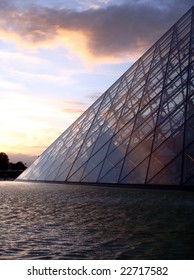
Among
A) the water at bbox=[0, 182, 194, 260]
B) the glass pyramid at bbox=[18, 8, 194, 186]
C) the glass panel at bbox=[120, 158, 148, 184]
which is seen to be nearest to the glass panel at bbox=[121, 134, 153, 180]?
the glass pyramid at bbox=[18, 8, 194, 186]

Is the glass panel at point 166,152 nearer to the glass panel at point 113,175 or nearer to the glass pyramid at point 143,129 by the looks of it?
the glass pyramid at point 143,129

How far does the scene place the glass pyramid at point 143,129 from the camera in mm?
20422

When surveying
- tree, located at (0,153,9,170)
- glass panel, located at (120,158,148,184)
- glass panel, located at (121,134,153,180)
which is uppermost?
tree, located at (0,153,9,170)

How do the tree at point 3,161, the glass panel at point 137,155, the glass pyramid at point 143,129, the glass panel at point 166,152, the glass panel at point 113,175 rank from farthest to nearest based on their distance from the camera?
the tree at point 3,161 → the glass panel at point 113,175 → the glass panel at point 137,155 → the glass pyramid at point 143,129 → the glass panel at point 166,152

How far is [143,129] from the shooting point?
2403cm

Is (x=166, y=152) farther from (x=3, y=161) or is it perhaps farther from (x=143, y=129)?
(x=3, y=161)

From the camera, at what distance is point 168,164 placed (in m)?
19.6

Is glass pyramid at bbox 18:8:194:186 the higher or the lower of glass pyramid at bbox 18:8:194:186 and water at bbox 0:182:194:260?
the higher

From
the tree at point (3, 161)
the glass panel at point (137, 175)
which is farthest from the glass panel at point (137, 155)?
the tree at point (3, 161)

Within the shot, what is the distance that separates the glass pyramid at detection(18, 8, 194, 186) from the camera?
67.0 feet

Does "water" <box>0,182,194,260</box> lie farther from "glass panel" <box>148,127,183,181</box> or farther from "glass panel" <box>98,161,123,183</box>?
"glass panel" <box>98,161,123,183</box>

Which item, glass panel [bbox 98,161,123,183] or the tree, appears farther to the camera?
the tree
